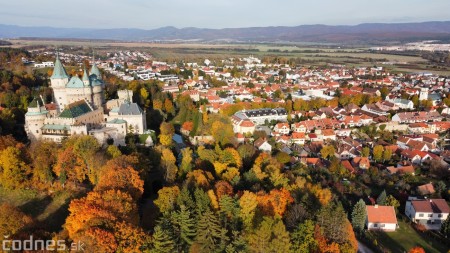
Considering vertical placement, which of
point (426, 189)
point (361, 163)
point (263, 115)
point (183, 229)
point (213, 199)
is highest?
point (213, 199)

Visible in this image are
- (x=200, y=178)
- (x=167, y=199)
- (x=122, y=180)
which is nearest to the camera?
(x=167, y=199)

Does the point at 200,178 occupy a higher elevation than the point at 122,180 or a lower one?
lower

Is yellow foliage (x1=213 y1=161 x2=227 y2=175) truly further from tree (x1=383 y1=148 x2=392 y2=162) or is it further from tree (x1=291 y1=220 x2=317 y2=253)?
tree (x1=383 y1=148 x2=392 y2=162)

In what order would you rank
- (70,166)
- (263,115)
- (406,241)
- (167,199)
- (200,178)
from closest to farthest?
1. (167,199)
2. (406,241)
3. (200,178)
4. (70,166)
5. (263,115)

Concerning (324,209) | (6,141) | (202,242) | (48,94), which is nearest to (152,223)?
(202,242)

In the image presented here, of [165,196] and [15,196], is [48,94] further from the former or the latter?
[165,196]

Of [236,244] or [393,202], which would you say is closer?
[236,244]

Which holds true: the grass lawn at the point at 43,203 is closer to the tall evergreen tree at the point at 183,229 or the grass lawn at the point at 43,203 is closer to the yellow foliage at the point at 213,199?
the tall evergreen tree at the point at 183,229

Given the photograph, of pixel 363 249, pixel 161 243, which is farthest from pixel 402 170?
pixel 161 243

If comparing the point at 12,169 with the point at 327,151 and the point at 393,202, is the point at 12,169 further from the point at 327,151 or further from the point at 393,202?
the point at 327,151
